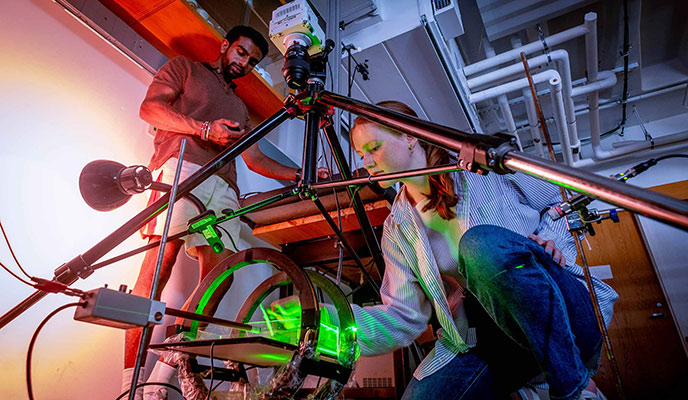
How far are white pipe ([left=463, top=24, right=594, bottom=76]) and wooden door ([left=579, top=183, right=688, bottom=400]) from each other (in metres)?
2.13

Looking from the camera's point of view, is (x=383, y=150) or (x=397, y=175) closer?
(x=397, y=175)

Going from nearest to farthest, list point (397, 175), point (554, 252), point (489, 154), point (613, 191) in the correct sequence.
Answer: point (613, 191) < point (489, 154) < point (397, 175) < point (554, 252)

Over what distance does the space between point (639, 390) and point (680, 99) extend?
2952mm

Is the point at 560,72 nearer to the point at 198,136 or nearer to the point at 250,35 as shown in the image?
the point at 250,35

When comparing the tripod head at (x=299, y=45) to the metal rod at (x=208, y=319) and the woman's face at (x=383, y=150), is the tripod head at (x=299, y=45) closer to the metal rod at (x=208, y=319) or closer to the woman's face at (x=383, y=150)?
the woman's face at (x=383, y=150)

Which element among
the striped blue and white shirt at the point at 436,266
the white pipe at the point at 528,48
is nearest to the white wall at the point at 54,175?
the striped blue and white shirt at the point at 436,266

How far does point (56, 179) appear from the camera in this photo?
4.13ft

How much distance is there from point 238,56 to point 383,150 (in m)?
0.99

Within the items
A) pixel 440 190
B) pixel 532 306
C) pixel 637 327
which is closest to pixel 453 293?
pixel 440 190

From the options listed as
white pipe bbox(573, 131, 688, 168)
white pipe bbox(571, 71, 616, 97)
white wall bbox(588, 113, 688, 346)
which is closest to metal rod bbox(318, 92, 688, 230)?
white wall bbox(588, 113, 688, 346)

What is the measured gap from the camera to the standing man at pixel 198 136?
1132 millimetres

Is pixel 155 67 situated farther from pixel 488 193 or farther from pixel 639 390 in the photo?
pixel 639 390

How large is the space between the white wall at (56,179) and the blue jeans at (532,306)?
1146 millimetres

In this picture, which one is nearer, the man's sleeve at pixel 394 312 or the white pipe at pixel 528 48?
the man's sleeve at pixel 394 312
